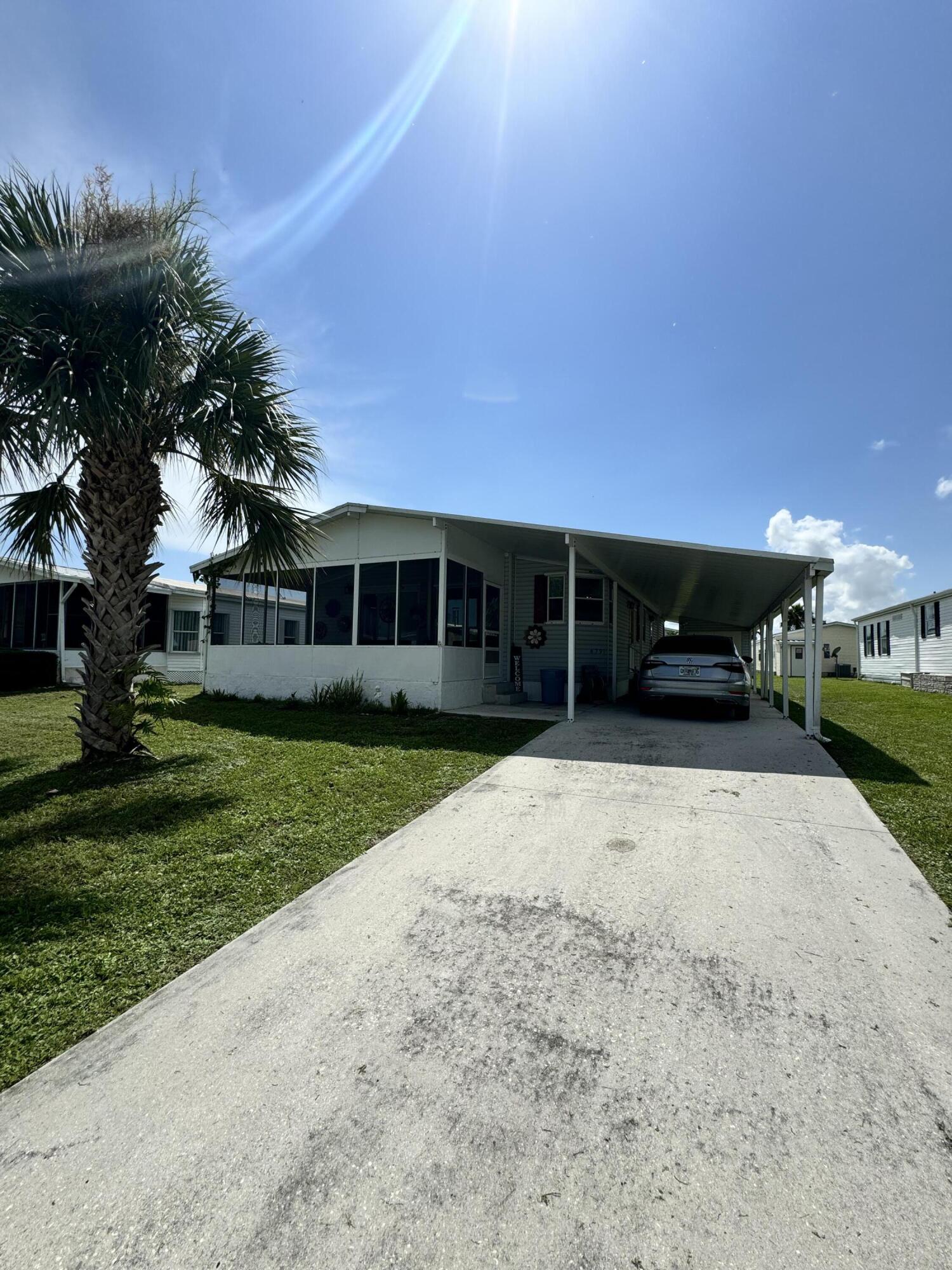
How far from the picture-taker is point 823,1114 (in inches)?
67.4

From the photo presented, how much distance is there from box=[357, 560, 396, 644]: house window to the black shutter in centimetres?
364

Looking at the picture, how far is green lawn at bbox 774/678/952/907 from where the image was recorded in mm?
3936

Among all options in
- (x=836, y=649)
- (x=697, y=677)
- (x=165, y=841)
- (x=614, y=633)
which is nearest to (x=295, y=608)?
(x=614, y=633)

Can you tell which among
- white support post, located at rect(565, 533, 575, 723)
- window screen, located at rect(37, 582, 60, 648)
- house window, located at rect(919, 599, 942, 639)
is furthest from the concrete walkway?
house window, located at rect(919, 599, 942, 639)

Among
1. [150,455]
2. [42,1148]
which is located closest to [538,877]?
[42,1148]

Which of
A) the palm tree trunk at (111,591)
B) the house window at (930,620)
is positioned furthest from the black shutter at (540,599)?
the house window at (930,620)

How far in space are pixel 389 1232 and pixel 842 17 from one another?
427 inches

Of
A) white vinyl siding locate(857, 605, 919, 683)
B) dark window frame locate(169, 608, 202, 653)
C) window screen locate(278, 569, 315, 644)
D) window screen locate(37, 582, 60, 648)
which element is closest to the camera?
window screen locate(278, 569, 315, 644)

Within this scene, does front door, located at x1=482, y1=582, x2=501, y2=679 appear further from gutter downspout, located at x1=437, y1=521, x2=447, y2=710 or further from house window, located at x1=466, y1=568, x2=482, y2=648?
gutter downspout, located at x1=437, y1=521, x2=447, y2=710

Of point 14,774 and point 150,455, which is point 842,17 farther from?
point 14,774

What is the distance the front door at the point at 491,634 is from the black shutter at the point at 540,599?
34.3 inches

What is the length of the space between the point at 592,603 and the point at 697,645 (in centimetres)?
327

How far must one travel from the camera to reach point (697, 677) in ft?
30.6

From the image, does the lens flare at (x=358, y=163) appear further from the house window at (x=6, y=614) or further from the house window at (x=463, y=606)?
the house window at (x=6, y=614)
